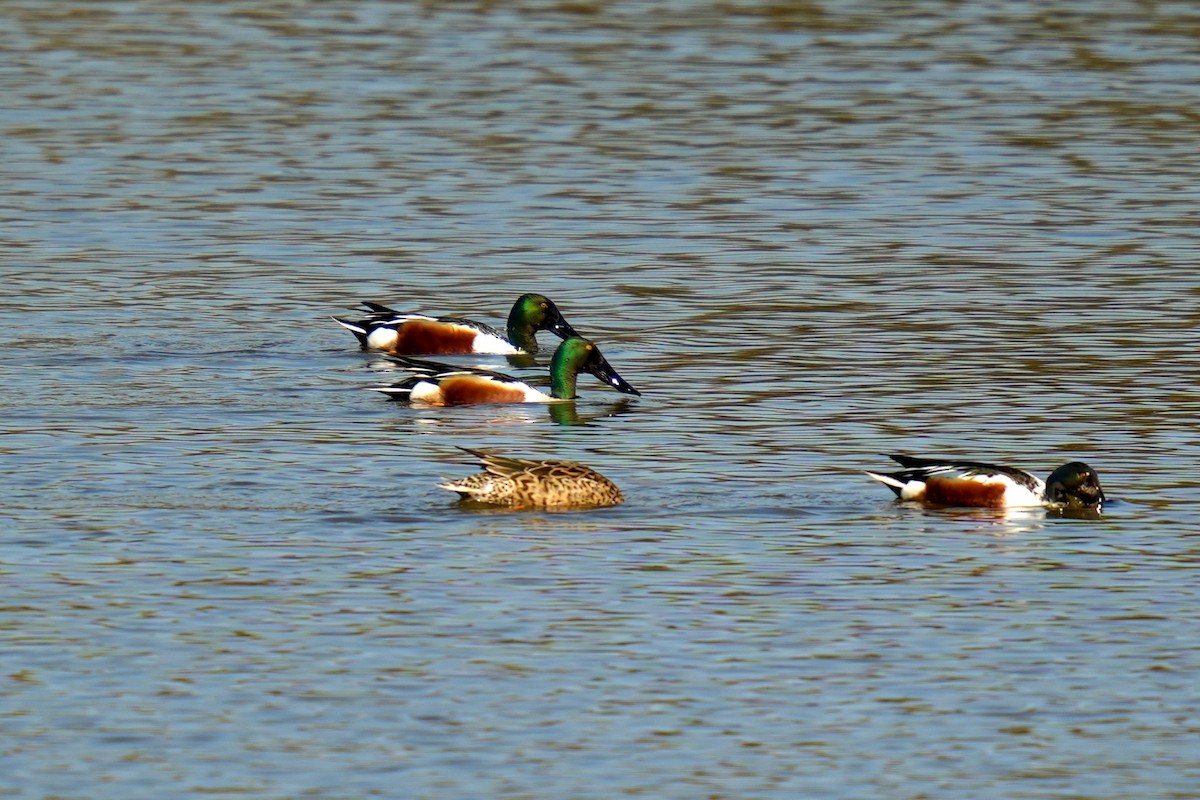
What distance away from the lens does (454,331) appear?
18453 mm

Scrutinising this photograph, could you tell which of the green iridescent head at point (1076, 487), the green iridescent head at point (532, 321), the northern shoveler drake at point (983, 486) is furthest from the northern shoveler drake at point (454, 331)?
the green iridescent head at point (1076, 487)

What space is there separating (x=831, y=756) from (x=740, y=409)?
674cm

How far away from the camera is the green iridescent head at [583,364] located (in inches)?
647

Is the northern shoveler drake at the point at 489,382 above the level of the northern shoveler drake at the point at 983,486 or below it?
below

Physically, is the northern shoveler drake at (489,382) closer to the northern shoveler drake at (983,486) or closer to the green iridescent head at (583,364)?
the green iridescent head at (583,364)

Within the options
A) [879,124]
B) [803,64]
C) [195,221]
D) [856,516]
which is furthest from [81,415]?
[803,64]

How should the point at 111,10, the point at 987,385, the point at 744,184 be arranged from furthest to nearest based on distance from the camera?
the point at 111,10 → the point at 744,184 → the point at 987,385

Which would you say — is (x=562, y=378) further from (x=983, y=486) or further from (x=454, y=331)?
(x=983, y=486)

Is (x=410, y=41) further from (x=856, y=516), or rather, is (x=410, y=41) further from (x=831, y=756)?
(x=831, y=756)

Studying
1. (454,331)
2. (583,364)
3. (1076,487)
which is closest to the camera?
(1076,487)

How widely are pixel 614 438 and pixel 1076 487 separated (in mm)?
3231

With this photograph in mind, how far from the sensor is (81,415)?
15406 millimetres

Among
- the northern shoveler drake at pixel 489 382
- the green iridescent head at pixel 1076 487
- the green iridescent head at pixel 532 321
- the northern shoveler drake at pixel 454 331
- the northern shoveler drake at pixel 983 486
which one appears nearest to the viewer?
the green iridescent head at pixel 1076 487

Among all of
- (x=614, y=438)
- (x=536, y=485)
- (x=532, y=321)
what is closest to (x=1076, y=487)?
(x=536, y=485)
